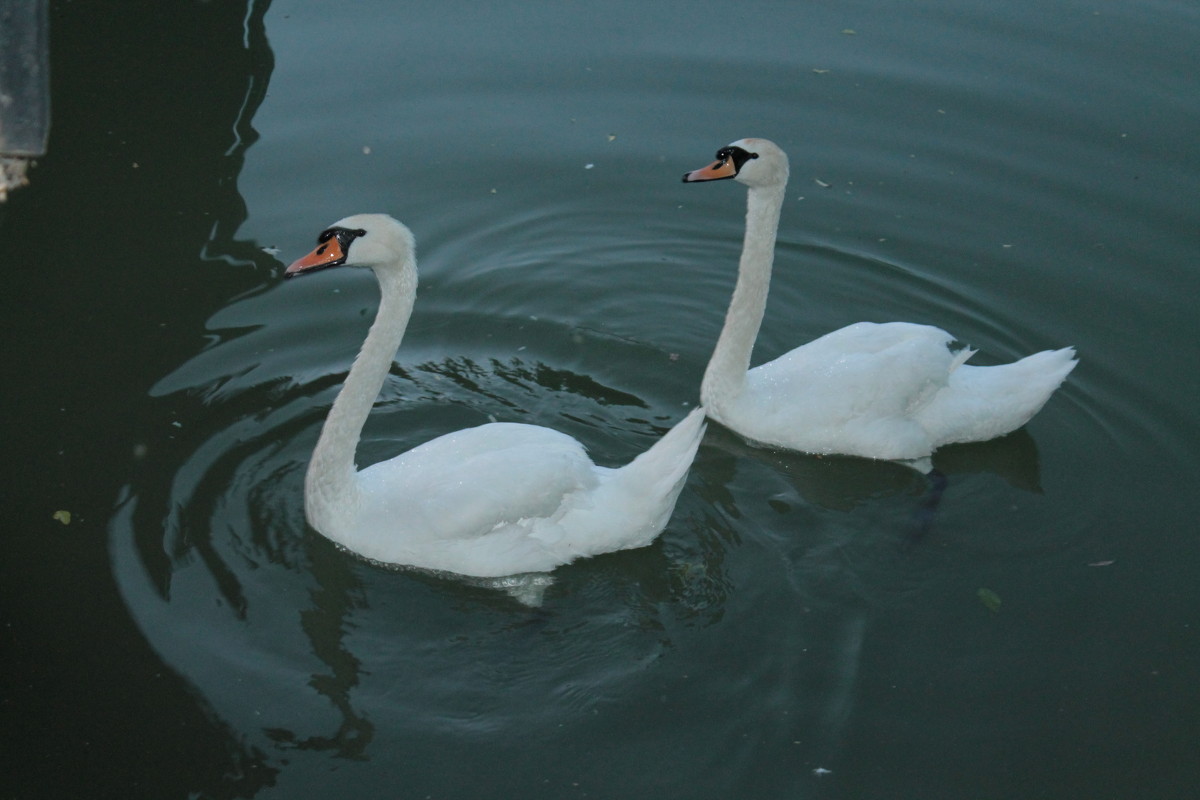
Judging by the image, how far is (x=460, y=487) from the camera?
6738 millimetres

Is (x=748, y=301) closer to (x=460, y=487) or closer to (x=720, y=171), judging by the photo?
(x=720, y=171)

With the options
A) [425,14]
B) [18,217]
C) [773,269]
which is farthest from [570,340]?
[425,14]

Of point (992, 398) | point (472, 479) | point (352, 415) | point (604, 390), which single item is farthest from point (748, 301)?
point (352, 415)

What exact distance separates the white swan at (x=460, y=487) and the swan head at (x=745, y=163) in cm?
154

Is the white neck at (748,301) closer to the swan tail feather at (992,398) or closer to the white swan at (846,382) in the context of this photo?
the white swan at (846,382)

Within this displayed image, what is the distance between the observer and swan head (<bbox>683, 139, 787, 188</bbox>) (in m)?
7.67

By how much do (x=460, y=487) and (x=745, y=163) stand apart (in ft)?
8.48

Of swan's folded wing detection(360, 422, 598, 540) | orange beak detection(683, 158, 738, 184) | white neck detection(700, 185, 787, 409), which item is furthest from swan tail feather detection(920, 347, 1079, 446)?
swan's folded wing detection(360, 422, 598, 540)

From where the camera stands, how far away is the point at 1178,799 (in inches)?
236

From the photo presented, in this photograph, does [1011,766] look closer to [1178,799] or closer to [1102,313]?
[1178,799]

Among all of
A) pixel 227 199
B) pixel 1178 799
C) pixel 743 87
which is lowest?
pixel 1178 799

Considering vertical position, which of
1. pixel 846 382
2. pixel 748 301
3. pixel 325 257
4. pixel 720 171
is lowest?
pixel 846 382

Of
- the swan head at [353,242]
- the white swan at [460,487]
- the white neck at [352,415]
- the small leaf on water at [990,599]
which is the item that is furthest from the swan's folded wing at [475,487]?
the small leaf on water at [990,599]

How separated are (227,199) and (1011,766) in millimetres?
7226
